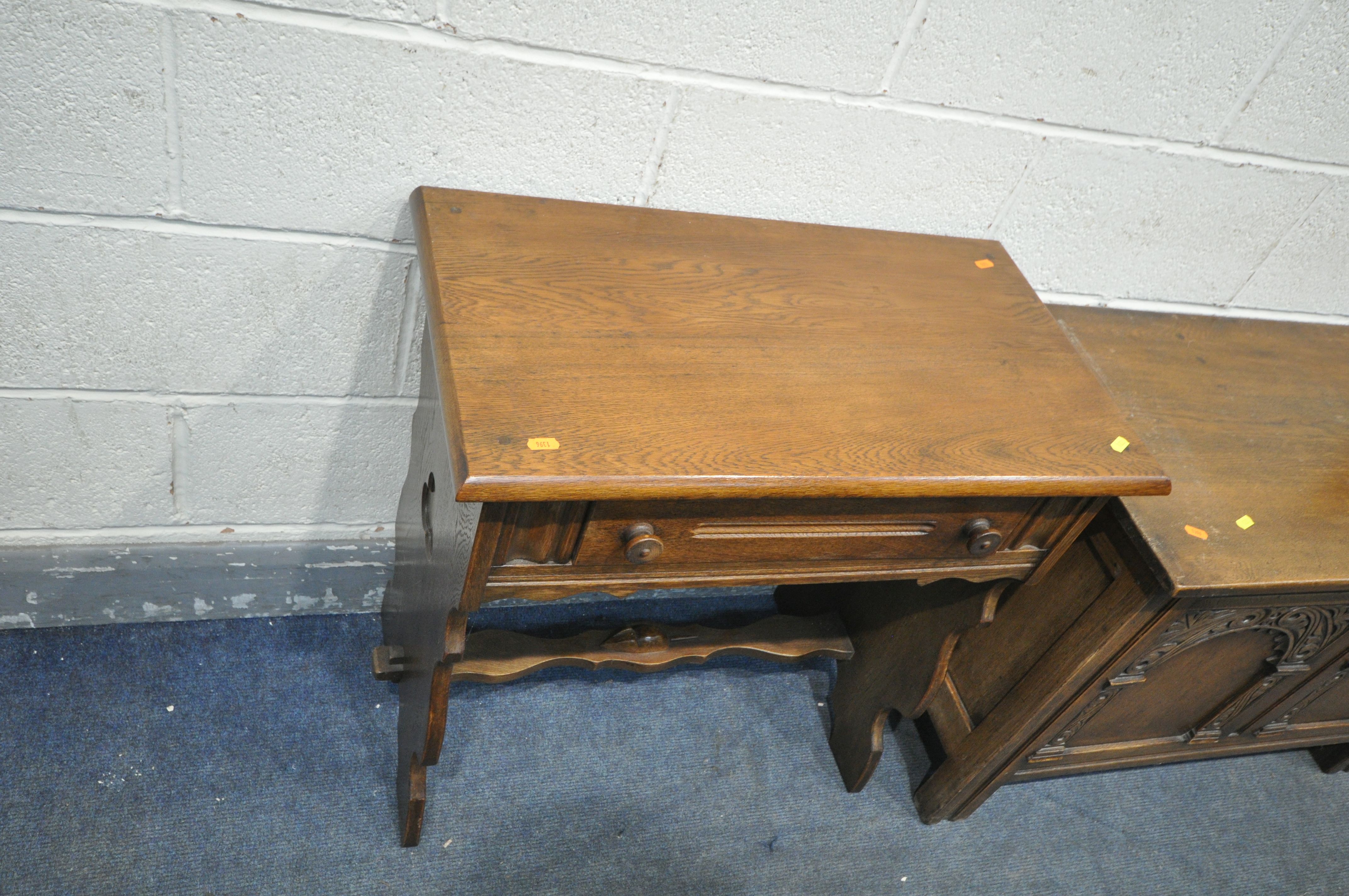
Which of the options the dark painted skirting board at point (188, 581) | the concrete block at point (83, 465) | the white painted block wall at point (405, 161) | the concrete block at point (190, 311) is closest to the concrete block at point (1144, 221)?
the white painted block wall at point (405, 161)

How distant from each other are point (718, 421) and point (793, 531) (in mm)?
176

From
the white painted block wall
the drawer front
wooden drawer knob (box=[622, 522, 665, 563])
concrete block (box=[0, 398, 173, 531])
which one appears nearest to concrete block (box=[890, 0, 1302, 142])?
the white painted block wall

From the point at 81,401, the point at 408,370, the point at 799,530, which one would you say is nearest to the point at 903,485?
the point at 799,530

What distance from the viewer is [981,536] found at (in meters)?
1.10

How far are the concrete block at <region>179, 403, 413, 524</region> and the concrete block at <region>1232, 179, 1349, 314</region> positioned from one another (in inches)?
61.0

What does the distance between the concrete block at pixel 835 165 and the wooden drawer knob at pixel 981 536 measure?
21.5 inches

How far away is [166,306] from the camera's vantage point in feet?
4.05

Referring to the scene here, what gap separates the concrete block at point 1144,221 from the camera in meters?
1.46

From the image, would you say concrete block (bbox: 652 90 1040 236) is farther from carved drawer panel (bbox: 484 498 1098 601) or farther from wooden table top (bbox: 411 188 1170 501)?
carved drawer panel (bbox: 484 498 1098 601)

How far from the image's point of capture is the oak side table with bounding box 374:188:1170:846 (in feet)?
2.98

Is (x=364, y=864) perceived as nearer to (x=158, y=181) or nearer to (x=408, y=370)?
(x=408, y=370)

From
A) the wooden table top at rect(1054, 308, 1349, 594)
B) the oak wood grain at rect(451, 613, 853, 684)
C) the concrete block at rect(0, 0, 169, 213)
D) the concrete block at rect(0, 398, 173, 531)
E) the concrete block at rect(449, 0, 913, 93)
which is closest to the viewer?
the concrete block at rect(0, 0, 169, 213)

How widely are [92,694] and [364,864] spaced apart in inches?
20.7

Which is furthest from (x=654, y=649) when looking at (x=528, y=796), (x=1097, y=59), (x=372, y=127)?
(x=1097, y=59)
